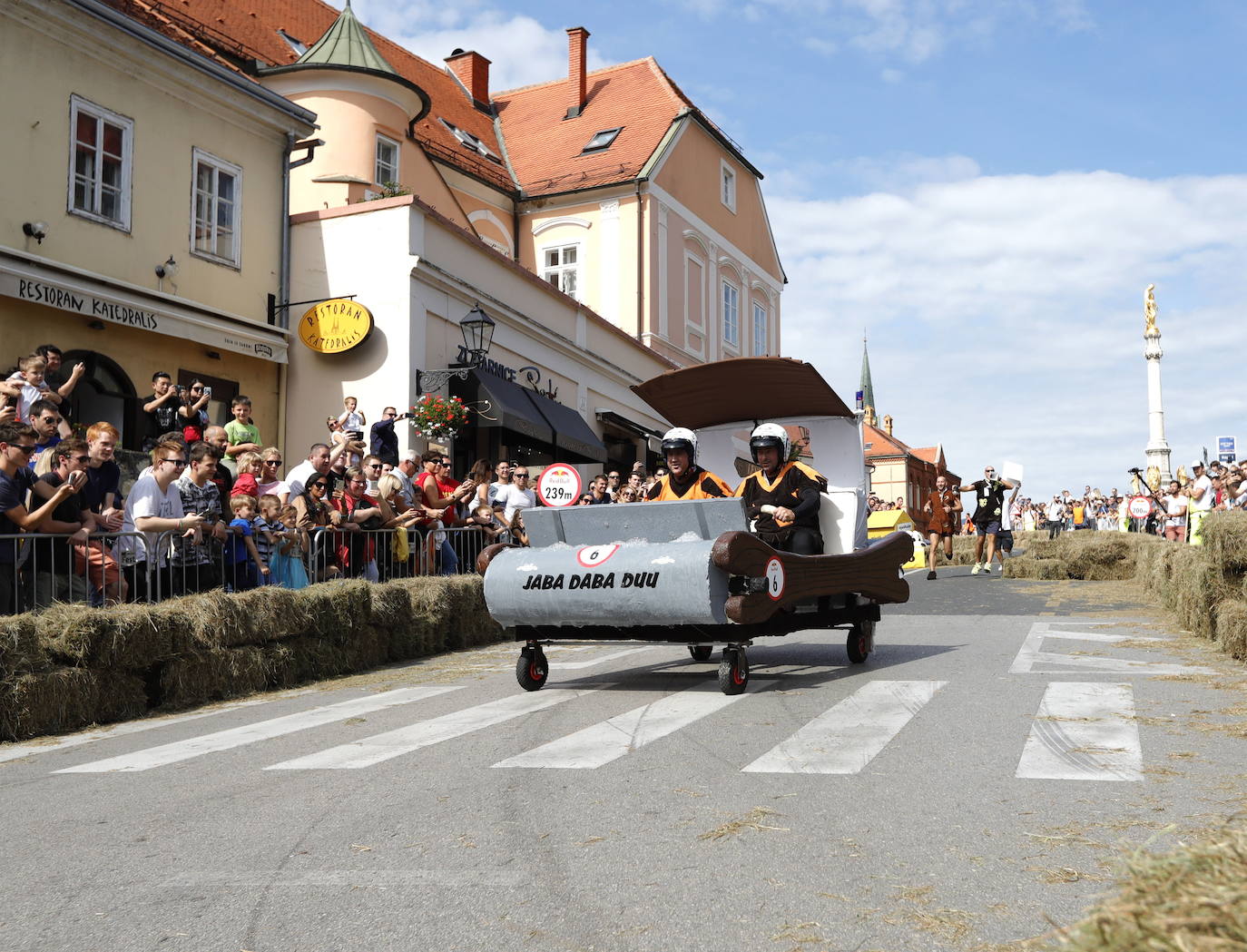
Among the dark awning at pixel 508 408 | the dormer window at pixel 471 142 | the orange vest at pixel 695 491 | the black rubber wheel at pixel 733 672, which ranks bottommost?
the black rubber wheel at pixel 733 672

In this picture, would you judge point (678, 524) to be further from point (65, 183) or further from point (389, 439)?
point (65, 183)

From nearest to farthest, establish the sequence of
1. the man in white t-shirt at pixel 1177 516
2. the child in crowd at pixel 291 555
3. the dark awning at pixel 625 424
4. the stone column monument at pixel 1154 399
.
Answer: the child in crowd at pixel 291 555 → the man in white t-shirt at pixel 1177 516 → the dark awning at pixel 625 424 → the stone column monument at pixel 1154 399

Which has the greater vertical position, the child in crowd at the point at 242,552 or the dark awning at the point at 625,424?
the dark awning at the point at 625,424

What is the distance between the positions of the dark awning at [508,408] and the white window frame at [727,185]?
62.7ft

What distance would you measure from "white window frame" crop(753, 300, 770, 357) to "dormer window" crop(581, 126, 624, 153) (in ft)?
29.3

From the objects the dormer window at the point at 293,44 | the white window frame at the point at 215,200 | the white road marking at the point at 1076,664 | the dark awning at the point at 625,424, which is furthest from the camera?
the dormer window at the point at 293,44

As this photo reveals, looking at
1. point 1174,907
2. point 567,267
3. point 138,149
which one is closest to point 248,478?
point 138,149

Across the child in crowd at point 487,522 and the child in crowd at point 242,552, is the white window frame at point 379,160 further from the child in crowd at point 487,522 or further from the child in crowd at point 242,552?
the child in crowd at point 242,552

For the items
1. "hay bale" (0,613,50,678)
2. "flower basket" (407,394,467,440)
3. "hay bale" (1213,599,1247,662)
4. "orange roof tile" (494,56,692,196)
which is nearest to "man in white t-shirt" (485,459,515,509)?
"flower basket" (407,394,467,440)

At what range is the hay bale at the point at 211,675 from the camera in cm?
923

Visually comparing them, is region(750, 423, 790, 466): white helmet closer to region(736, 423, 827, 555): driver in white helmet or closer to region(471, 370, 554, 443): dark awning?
region(736, 423, 827, 555): driver in white helmet

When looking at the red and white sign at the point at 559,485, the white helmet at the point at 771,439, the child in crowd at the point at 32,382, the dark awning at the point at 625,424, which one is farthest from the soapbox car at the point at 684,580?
the dark awning at the point at 625,424

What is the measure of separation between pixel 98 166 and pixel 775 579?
14001 millimetres

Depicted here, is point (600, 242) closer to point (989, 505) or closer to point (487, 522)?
point (989, 505)
